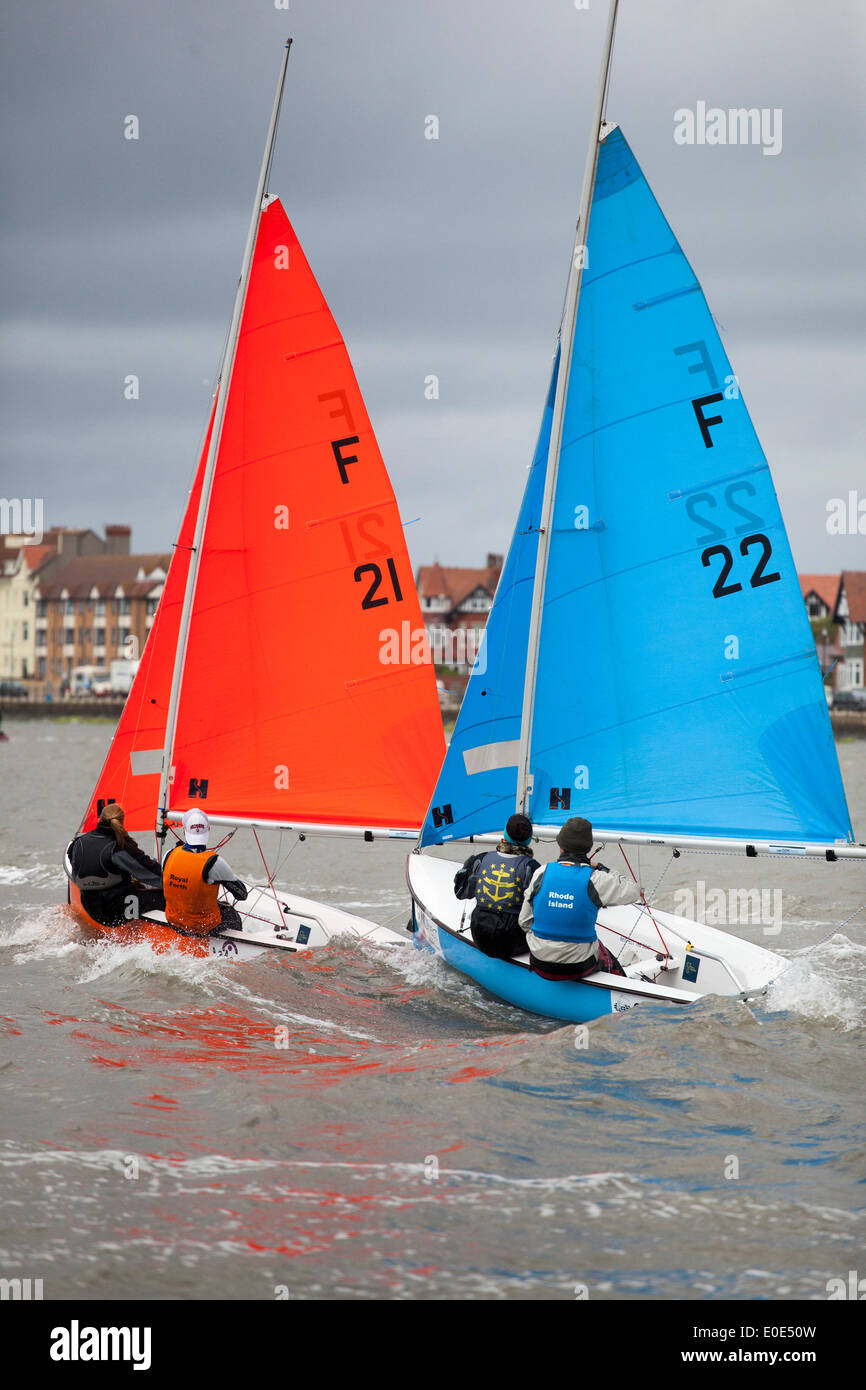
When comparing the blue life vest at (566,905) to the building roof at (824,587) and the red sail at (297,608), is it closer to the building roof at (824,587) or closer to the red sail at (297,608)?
the red sail at (297,608)

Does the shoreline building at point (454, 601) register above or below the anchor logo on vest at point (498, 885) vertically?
above

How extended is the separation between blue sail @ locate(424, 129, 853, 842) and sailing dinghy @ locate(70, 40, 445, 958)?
210 cm

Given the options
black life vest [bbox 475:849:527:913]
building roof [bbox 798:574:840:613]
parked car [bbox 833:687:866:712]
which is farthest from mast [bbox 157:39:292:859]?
building roof [bbox 798:574:840:613]

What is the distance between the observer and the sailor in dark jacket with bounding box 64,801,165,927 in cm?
1210

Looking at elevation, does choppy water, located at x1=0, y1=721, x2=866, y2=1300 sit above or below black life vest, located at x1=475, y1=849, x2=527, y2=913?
below

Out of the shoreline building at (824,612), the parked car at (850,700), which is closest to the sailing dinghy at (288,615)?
the parked car at (850,700)

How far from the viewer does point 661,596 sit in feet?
36.2

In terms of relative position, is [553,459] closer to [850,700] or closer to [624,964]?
[624,964]

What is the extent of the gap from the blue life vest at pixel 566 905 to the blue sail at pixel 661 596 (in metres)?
1.43

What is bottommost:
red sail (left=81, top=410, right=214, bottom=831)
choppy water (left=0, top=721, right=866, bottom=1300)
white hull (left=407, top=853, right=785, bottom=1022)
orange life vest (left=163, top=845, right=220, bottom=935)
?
choppy water (left=0, top=721, right=866, bottom=1300)

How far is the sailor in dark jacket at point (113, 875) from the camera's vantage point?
12.1 m

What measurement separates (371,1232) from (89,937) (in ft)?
22.9

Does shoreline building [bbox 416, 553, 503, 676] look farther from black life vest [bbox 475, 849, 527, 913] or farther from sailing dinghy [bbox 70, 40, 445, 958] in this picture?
black life vest [bbox 475, 849, 527, 913]
